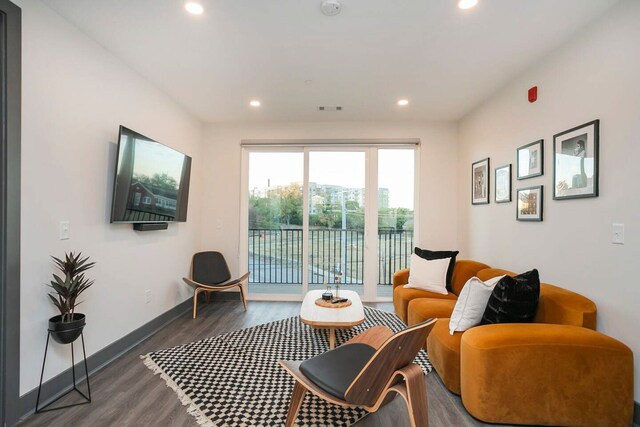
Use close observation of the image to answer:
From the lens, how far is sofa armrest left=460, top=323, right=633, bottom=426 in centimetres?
170

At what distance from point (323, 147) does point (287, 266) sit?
1.89 metres

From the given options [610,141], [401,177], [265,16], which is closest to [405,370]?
[610,141]

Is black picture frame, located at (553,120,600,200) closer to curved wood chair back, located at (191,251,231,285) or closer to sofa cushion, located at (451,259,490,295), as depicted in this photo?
sofa cushion, located at (451,259,490,295)

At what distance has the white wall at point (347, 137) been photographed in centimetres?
428

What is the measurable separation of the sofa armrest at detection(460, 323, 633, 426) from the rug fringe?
1635 mm

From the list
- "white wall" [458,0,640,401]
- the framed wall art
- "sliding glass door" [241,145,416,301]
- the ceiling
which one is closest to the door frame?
the ceiling

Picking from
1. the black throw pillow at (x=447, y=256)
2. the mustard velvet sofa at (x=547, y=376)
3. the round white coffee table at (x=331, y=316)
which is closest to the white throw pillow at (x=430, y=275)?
the black throw pillow at (x=447, y=256)

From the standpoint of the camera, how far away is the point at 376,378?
4.83ft

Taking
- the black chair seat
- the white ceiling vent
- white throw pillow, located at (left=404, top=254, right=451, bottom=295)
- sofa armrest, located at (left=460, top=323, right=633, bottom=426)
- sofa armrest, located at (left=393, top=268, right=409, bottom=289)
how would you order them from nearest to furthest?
the black chair seat → sofa armrest, located at (left=460, top=323, right=633, bottom=426) → the white ceiling vent → white throw pillow, located at (left=404, top=254, right=451, bottom=295) → sofa armrest, located at (left=393, top=268, right=409, bottom=289)

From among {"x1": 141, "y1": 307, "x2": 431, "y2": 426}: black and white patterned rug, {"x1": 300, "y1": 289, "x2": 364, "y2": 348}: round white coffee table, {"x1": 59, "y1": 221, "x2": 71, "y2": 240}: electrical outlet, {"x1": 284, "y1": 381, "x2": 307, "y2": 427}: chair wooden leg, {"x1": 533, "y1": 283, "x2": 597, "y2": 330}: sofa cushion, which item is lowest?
{"x1": 141, "y1": 307, "x2": 431, "y2": 426}: black and white patterned rug

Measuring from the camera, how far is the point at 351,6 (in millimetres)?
1963

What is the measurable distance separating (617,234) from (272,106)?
3.41m

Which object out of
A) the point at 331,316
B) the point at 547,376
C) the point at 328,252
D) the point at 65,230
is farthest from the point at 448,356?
the point at 65,230

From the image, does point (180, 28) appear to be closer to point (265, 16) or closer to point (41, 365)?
point (265, 16)
